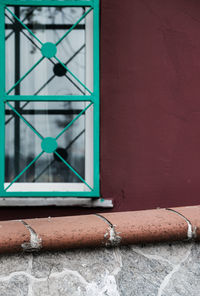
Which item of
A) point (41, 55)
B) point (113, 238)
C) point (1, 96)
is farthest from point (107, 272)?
point (41, 55)

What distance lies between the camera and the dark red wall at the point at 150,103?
272cm

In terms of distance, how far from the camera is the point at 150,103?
2744 mm

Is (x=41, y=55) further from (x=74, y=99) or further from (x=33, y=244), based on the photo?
(x=33, y=244)

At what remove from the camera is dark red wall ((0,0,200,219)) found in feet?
8.91

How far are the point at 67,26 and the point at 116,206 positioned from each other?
112 cm

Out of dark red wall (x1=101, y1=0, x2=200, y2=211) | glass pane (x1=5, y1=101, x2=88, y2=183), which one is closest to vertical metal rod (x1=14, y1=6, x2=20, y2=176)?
glass pane (x1=5, y1=101, x2=88, y2=183)

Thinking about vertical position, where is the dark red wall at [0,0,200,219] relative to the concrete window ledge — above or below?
above

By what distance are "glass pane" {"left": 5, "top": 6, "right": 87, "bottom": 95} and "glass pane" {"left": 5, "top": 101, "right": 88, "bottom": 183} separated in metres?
0.10

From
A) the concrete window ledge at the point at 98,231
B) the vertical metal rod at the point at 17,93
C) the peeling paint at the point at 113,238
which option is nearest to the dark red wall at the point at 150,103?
the vertical metal rod at the point at 17,93

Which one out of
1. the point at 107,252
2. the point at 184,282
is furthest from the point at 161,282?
the point at 107,252

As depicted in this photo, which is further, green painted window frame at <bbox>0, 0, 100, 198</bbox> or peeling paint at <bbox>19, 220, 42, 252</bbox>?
green painted window frame at <bbox>0, 0, 100, 198</bbox>

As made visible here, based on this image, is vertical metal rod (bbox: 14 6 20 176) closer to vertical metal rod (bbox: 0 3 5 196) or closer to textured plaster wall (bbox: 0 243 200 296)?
Answer: vertical metal rod (bbox: 0 3 5 196)

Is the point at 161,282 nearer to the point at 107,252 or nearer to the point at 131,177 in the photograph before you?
the point at 107,252

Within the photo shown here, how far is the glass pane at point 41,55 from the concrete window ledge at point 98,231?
1082 mm
